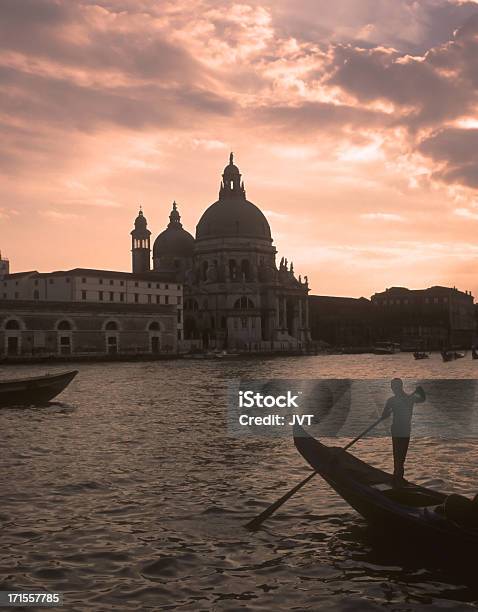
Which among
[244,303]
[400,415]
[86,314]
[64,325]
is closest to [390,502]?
[400,415]

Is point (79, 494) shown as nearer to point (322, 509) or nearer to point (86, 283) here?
point (322, 509)

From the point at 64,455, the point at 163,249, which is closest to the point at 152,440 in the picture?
the point at 64,455

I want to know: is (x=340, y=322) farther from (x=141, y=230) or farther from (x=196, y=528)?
(x=196, y=528)

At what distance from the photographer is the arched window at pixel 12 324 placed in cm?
7125

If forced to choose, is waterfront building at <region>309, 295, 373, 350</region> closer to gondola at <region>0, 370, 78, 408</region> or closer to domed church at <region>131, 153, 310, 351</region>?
domed church at <region>131, 153, 310, 351</region>

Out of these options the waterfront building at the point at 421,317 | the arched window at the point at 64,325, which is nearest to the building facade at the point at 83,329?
the arched window at the point at 64,325

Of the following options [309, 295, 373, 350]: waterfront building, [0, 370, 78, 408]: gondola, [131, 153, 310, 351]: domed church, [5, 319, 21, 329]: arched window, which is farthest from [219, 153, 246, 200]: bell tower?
[0, 370, 78, 408]: gondola

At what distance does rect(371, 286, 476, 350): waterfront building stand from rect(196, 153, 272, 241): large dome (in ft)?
120

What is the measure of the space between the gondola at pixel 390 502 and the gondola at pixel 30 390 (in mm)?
18189

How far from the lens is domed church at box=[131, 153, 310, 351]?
107m

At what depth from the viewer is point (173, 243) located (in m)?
126

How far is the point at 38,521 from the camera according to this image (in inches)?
453

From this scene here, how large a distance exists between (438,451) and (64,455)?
904 cm

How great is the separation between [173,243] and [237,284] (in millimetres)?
21392
